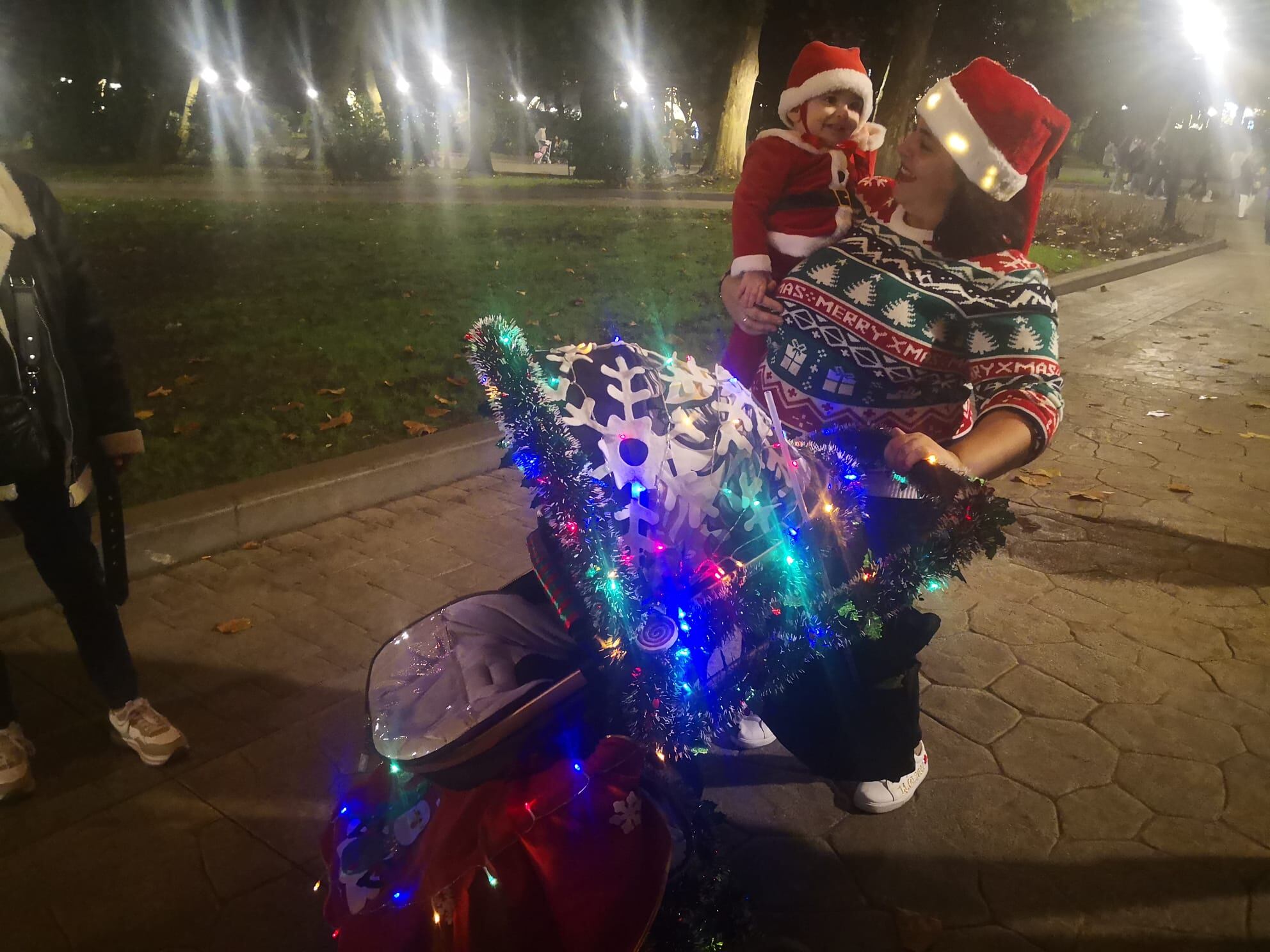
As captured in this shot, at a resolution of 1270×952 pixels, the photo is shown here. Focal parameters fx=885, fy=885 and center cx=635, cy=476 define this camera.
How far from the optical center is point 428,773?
164cm

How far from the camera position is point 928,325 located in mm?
1916

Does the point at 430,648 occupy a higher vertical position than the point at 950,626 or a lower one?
higher

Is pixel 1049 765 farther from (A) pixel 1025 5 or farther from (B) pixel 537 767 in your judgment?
(A) pixel 1025 5

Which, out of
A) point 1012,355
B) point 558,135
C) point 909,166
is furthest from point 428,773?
point 558,135

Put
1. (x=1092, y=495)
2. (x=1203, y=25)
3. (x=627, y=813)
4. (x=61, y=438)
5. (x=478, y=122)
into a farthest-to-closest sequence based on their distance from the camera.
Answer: (x=478, y=122), (x=1203, y=25), (x=1092, y=495), (x=61, y=438), (x=627, y=813)

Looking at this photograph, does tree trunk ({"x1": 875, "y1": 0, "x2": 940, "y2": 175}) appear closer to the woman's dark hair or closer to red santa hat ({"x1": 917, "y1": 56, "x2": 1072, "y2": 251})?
red santa hat ({"x1": 917, "y1": 56, "x2": 1072, "y2": 251})

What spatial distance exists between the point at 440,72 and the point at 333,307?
28.1 meters

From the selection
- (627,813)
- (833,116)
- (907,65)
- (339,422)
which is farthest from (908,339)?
(907,65)

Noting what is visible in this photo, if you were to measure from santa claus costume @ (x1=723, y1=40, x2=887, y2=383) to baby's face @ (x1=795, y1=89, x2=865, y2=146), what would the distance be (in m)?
0.01

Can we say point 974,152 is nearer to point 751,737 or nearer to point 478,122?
point 751,737

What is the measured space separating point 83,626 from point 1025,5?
54.3 feet

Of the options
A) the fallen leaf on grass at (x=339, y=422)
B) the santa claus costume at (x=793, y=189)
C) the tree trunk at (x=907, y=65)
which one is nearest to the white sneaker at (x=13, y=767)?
the santa claus costume at (x=793, y=189)

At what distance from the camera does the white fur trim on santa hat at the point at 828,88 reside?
233cm

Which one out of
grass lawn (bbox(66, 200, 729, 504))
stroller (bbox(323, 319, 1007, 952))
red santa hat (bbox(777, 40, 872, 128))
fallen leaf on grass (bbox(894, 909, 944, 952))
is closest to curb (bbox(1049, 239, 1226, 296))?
grass lawn (bbox(66, 200, 729, 504))
